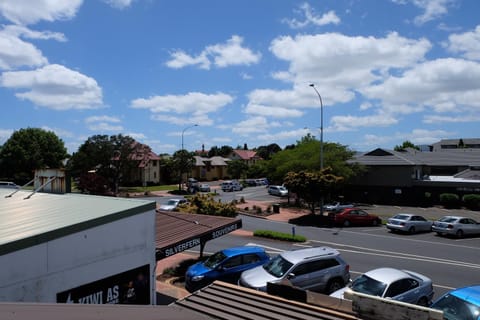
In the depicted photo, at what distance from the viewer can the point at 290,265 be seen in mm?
13344

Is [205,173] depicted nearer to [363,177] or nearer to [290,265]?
[363,177]

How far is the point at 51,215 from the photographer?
10445 millimetres

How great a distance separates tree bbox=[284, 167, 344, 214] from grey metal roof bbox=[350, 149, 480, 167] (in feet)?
49.6

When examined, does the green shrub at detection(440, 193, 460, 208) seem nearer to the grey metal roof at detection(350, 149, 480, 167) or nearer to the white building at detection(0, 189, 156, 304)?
the grey metal roof at detection(350, 149, 480, 167)

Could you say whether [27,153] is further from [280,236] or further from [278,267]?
[278,267]

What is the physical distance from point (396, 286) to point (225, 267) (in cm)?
594

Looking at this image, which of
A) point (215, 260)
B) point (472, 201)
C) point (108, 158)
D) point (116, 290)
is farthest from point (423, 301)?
point (108, 158)

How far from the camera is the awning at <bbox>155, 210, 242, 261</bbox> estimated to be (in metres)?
13.7

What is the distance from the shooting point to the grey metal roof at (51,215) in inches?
333

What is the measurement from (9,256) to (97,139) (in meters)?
53.6

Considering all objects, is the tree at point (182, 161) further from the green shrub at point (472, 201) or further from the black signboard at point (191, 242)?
the black signboard at point (191, 242)

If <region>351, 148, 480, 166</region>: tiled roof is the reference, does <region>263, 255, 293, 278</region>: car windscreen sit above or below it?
below

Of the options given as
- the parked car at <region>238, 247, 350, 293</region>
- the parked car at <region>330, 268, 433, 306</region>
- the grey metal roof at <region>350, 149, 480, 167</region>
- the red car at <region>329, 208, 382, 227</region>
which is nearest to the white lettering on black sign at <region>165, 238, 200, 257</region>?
the parked car at <region>238, 247, 350, 293</region>

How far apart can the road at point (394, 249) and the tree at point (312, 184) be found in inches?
133
